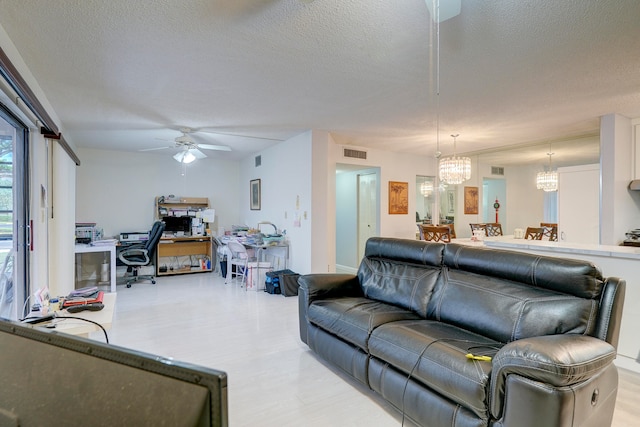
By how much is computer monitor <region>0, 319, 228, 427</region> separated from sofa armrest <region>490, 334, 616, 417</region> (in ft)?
4.53

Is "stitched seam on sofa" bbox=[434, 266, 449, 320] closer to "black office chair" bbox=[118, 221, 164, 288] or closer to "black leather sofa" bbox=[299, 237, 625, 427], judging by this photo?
"black leather sofa" bbox=[299, 237, 625, 427]

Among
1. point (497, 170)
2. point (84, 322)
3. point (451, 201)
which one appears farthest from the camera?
point (451, 201)

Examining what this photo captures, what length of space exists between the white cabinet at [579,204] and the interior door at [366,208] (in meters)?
2.89

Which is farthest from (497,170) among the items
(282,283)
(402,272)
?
(402,272)

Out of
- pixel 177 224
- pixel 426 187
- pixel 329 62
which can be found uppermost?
pixel 329 62

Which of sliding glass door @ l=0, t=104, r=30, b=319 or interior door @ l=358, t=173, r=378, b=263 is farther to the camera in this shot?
interior door @ l=358, t=173, r=378, b=263

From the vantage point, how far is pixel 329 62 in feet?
8.21

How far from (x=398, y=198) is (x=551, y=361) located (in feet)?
16.4

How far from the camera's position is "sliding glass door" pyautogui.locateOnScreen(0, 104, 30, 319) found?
250 cm

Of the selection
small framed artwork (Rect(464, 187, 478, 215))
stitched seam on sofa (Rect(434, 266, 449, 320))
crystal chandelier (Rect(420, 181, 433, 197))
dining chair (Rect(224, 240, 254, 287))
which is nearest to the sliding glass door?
dining chair (Rect(224, 240, 254, 287))

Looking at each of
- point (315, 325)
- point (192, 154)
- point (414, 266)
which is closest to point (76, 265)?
point (192, 154)

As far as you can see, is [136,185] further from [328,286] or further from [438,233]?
[438,233]

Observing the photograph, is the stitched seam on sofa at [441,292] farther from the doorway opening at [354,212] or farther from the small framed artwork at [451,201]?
the small framed artwork at [451,201]

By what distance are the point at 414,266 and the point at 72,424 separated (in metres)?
2.49
